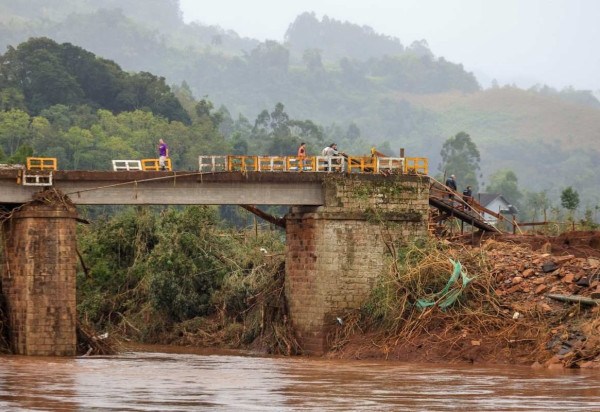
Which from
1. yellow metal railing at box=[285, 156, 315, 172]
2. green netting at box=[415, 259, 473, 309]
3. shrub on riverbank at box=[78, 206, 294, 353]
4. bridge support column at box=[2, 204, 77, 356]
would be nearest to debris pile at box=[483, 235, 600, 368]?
green netting at box=[415, 259, 473, 309]

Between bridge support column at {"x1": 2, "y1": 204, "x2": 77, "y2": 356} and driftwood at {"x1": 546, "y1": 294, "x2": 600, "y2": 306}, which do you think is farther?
bridge support column at {"x1": 2, "y1": 204, "x2": 77, "y2": 356}

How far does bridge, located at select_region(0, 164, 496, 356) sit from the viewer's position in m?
45.0

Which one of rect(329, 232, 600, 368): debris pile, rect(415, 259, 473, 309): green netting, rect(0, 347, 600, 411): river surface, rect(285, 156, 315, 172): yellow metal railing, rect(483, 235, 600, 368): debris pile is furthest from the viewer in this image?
rect(285, 156, 315, 172): yellow metal railing

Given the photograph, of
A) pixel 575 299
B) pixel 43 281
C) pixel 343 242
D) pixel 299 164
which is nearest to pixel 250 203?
pixel 299 164

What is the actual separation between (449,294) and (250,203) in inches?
266

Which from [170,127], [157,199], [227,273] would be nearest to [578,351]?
[157,199]

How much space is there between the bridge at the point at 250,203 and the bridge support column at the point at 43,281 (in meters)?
0.03

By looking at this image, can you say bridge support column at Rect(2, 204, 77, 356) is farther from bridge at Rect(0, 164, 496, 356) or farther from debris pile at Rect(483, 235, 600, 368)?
debris pile at Rect(483, 235, 600, 368)

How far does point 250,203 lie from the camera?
158 feet

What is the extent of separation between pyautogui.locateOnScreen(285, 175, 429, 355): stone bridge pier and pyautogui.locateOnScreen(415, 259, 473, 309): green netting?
2372mm

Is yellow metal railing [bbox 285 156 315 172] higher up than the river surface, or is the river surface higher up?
yellow metal railing [bbox 285 156 315 172]

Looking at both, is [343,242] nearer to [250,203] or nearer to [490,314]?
[250,203]

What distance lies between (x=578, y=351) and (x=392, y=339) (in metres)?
6.52

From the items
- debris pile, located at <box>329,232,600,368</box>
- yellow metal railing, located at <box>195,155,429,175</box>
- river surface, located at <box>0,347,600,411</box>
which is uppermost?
yellow metal railing, located at <box>195,155,429,175</box>
